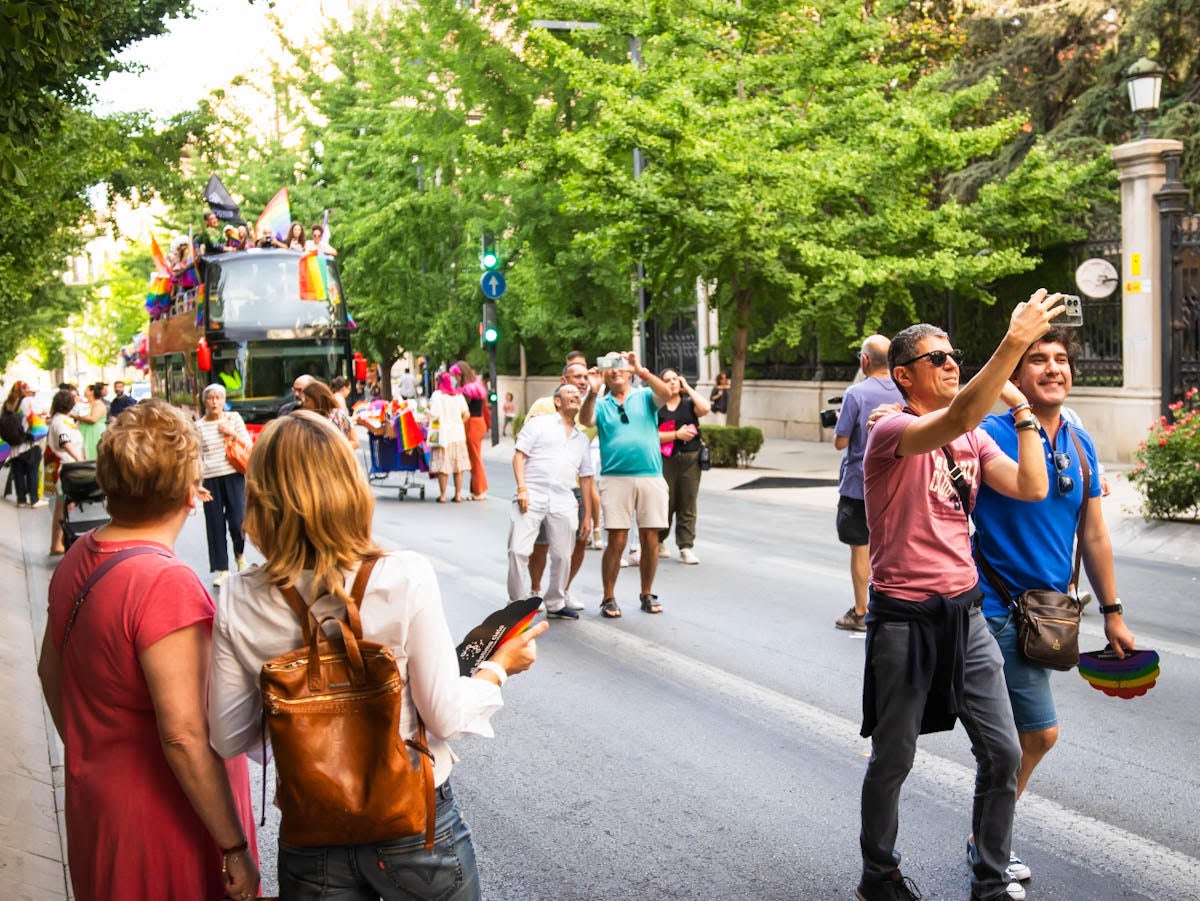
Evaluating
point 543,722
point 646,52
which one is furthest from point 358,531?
point 646,52

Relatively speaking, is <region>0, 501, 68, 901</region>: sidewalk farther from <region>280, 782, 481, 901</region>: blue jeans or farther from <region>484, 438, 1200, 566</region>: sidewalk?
<region>484, 438, 1200, 566</region>: sidewalk

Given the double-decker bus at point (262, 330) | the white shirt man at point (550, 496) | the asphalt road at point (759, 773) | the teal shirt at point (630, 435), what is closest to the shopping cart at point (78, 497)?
the asphalt road at point (759, 773)

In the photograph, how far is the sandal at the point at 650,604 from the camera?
10.1m

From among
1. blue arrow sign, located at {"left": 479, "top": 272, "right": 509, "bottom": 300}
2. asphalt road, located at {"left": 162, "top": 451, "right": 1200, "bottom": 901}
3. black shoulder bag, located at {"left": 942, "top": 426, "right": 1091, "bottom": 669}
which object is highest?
blue arrow sign, located at {"left": 479, "top": 272, "right": 509, "bottom": 300}

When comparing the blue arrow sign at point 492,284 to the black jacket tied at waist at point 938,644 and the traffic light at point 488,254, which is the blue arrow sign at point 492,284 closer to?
the traffic light at point 488,254

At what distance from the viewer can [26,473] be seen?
21891mm

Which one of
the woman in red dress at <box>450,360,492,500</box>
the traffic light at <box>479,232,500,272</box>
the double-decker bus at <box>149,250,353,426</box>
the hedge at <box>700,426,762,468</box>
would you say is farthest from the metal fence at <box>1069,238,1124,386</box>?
the traffic light at <box>479,232,500,272</box>

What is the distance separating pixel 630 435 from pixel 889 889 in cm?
603

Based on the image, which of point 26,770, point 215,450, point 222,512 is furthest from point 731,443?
point 26,770

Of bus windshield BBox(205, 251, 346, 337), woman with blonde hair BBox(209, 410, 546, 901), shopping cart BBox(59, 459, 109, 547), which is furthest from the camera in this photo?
bus windshield BBox(205, 251, 346, 337)

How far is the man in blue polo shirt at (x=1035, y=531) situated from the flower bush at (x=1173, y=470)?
29.8ft

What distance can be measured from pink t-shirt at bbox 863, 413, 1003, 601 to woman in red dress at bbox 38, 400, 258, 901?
2.16 metres

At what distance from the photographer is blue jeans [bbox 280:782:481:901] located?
272 cm

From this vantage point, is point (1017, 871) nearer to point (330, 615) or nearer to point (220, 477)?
point (330, 615)
